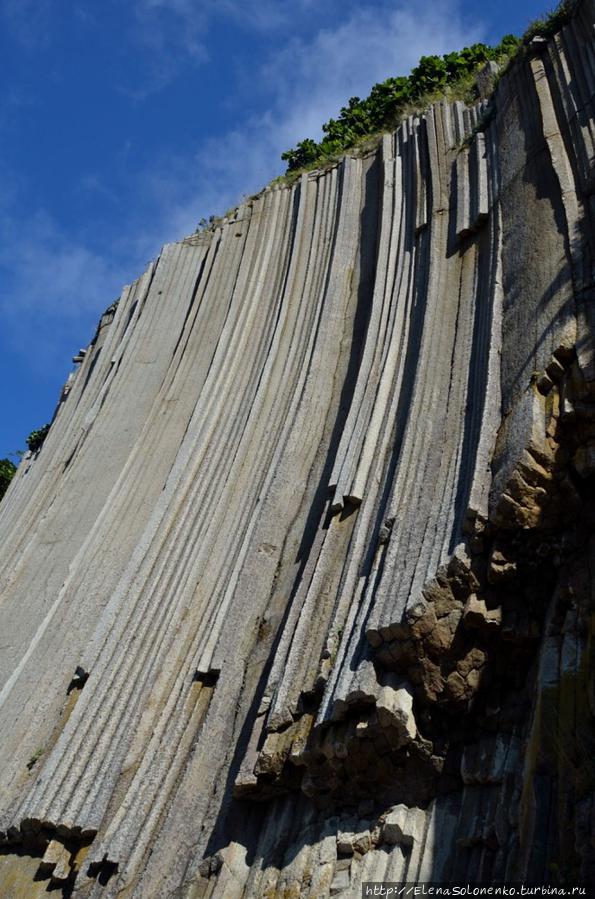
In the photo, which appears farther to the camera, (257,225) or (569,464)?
(257,225)

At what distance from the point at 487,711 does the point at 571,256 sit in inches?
127

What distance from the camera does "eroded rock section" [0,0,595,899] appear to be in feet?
19.4

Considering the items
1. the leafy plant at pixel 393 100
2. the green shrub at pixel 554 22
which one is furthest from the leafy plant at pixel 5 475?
the green shrub at pixel 554 22

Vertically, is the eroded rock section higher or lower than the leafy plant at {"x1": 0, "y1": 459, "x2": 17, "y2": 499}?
lower

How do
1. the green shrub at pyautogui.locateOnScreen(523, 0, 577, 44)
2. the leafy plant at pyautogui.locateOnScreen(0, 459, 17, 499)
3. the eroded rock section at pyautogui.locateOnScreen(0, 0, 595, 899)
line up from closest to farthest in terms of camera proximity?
the eroded rock section at pyautogui.locateOnScreen(0, 0, 595, 899) < the green shrub at pyautogui.locateOnScreen(523, 0, 577, 44) < the leafy plant at pyautogui.locateOnScreen(0, 459, 17, 499)

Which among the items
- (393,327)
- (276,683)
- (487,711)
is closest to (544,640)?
(487,711)

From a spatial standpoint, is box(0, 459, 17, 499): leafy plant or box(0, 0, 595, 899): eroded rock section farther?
box(0, 459, 17, 499): leafy plant

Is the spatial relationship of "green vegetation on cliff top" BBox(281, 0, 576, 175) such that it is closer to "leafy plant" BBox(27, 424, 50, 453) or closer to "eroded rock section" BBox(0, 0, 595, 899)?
"eroded rock section" BBox(0, 0, 595, 899)

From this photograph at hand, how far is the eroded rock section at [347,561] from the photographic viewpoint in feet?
19.4

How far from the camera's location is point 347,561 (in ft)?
24.6

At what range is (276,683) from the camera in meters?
7.05

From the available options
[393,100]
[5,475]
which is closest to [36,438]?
[5,475]

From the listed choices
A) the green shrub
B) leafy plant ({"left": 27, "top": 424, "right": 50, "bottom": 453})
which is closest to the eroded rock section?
the green shrub

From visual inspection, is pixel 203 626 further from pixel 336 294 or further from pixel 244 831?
pixel 336 294
